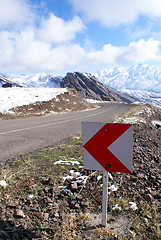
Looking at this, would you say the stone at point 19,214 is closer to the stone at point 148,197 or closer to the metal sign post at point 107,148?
the metal sign post at point 107,148

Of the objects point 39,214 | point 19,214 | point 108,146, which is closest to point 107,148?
point 108,146

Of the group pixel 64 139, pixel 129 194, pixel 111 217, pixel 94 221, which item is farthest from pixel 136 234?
pixel 64 139

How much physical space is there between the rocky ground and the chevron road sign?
0.83m

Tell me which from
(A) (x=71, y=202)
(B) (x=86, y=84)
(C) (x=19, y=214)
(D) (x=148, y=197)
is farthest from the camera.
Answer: (B) (x=86, y=84)

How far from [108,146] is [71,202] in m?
1.27

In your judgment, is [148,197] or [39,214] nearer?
[39,214]

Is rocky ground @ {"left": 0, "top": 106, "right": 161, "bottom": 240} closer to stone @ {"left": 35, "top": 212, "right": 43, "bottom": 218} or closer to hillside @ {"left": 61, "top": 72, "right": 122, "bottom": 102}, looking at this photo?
stone @ {"left": 35, "top": 212, "right": 43, "bottom": 218}

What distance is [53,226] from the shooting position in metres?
2.46

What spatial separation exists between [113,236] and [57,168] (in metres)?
2.14

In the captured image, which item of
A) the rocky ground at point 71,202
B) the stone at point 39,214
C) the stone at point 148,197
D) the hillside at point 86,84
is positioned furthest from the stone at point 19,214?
the hillside at point 86,84

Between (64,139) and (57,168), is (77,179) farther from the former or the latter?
(64,139)

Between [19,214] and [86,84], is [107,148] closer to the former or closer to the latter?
[19,214]

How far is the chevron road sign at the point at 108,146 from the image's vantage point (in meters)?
2.43

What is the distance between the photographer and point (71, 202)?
2996 millimetres
